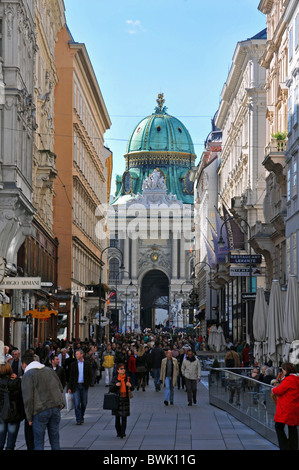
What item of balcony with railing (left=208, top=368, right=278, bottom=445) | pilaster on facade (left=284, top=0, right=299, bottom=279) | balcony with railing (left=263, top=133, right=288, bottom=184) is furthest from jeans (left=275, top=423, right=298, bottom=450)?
balcony with railing (left=263, top=133, right=288, bottom=184)

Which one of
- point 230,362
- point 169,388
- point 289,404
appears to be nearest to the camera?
point 289,404

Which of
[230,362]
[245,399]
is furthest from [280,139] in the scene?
[245,399]

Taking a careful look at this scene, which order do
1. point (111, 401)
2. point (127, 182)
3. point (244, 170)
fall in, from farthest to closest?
point (127, 182) < point (244, 170) < point (111, 401)

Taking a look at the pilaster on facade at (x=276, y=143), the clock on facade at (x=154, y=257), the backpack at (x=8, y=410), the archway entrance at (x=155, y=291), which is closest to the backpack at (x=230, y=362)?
the pilaster on facade at (x=276, y=143)

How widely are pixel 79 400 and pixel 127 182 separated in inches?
6002

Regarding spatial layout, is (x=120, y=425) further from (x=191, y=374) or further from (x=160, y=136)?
(x=160, y=136)

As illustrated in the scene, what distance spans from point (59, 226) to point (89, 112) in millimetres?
19309

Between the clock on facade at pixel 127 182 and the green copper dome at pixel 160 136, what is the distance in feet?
17.1

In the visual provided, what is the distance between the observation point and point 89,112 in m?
77.4

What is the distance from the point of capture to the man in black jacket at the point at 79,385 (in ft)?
71.6

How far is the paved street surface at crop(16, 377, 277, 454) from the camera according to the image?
17.3 metres

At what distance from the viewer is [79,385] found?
21938 millimetres

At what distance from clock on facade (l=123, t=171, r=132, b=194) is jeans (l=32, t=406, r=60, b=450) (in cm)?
15930

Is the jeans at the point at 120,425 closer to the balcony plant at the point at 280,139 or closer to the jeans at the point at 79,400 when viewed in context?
the jeans at the point at 79,400
